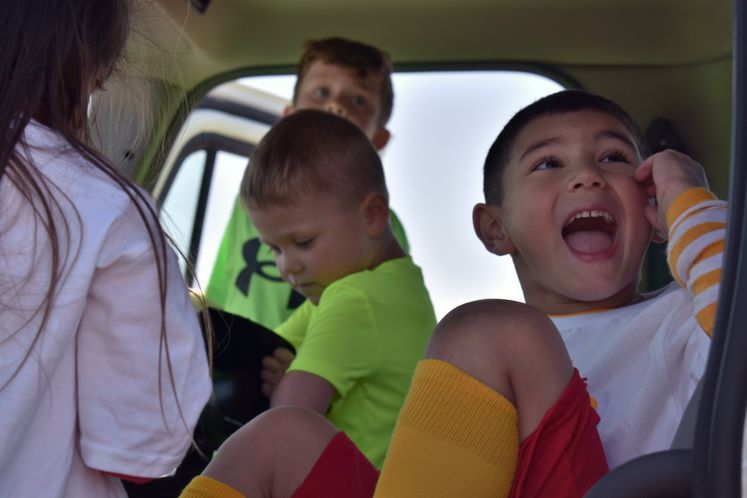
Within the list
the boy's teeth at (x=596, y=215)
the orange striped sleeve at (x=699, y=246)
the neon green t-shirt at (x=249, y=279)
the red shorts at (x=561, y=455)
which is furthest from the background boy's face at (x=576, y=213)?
the neon green t-shirt at (x=249, y=279)

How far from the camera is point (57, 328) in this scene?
112 cm

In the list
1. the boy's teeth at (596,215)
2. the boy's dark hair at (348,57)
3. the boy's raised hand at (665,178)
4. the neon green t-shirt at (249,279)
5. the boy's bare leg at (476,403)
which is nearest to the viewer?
the boy's bare leg at (476,403)

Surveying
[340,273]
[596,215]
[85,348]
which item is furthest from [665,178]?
[340,273]

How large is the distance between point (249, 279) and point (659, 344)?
1.37m

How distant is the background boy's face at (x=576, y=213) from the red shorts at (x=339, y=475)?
0.36 meters

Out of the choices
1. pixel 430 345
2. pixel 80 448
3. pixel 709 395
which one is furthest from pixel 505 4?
pixel 709 395

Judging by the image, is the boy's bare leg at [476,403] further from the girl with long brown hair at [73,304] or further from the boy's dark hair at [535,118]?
the boy's dark hair at [535,118]

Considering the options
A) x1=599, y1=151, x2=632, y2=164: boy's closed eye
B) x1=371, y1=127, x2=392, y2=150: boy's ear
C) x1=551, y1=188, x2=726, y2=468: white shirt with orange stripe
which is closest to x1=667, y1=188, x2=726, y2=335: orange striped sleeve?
x1=551, y1=188, x2=726, y2=468: white shirt with orange stripe

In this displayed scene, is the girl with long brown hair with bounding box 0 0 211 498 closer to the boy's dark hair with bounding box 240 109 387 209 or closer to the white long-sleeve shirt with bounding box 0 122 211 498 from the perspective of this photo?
the white long-sleeve shirt with bounding box 0 122 211 498

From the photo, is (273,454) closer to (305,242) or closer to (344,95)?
(305,242)

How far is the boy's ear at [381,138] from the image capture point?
277 cm

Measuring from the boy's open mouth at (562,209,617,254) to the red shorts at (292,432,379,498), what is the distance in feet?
1.34

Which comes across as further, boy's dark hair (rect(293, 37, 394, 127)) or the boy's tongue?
boy's dark hair (rect(293, 37, 394, 127))

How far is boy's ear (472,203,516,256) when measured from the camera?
176cm
